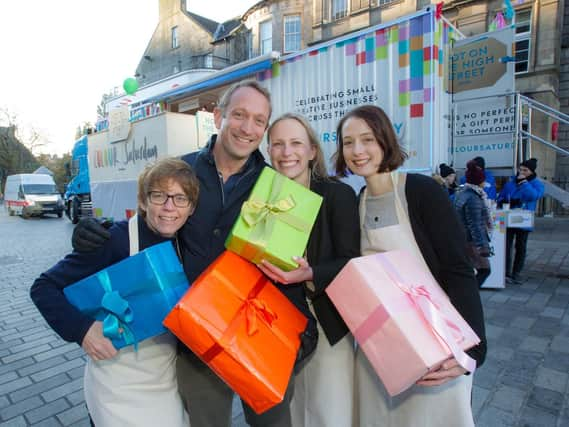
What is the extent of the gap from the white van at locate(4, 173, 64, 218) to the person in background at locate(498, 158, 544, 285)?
63.5 feet

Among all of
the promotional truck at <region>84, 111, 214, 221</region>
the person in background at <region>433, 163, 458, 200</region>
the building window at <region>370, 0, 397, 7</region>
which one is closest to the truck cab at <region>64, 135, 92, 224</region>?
the promotional truck at <region>84, 111, 214, 221</region>

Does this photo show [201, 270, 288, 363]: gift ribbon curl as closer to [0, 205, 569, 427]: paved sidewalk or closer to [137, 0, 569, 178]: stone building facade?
[0, 205, 569, 427]: paved sidewalk

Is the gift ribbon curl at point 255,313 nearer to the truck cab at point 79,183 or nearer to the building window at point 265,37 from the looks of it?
the truck cab at point 79,183

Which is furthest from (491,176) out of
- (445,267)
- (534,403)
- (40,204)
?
(40,204)

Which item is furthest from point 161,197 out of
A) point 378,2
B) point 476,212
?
point 378,2

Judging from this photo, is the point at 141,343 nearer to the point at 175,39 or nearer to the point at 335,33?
the point at 335,33

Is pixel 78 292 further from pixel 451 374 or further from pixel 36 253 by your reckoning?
pixel 36 253

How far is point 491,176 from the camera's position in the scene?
548 cm

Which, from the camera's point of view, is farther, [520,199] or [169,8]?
[169,8]

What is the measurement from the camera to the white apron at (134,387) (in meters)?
1.34

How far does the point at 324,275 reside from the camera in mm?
1398

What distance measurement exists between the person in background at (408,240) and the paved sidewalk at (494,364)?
125 centimetres

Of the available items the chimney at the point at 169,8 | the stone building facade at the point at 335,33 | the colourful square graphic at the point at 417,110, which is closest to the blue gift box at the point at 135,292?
the colourful square graphic at the point at 417,110

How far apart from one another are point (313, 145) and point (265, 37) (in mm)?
20511
